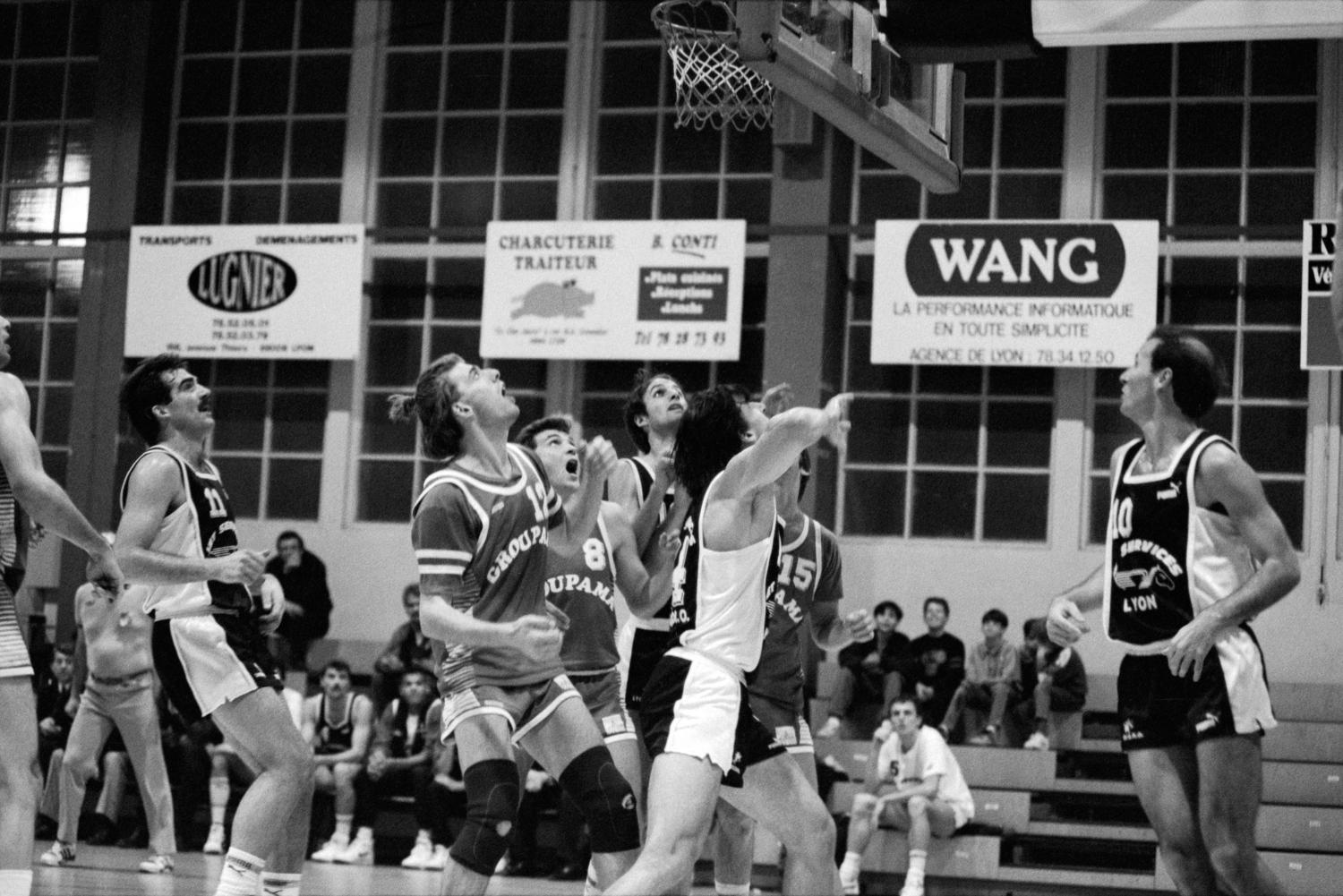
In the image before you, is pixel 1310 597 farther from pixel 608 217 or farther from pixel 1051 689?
pixel 608 217

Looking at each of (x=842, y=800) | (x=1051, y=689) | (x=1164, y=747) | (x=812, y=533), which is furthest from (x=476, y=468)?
(x=1051, y=689)

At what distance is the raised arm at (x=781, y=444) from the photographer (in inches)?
187

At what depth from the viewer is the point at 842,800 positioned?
12.0 meters

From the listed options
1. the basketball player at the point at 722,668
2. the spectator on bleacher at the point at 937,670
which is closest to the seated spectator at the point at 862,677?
the spectator on bleacher at the point at 937,670

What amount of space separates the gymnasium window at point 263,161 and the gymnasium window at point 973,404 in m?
5.10

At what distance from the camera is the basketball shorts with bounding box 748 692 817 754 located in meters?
5.81

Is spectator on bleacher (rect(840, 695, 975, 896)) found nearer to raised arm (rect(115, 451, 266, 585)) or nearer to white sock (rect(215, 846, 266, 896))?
white sock (rect(215, 846, 266, 896))

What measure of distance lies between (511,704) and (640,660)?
1620 mm

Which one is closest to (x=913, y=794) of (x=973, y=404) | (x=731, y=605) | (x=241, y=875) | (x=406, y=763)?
(x=406, y=763)

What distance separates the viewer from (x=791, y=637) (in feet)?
19.9

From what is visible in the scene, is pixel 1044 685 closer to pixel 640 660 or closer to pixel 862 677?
pixel 862 677

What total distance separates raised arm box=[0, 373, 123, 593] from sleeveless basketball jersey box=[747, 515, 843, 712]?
215 centimetres

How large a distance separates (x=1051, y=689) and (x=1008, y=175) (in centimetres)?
463

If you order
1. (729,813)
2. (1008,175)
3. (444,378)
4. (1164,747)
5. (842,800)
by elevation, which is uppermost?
(1008,175)
